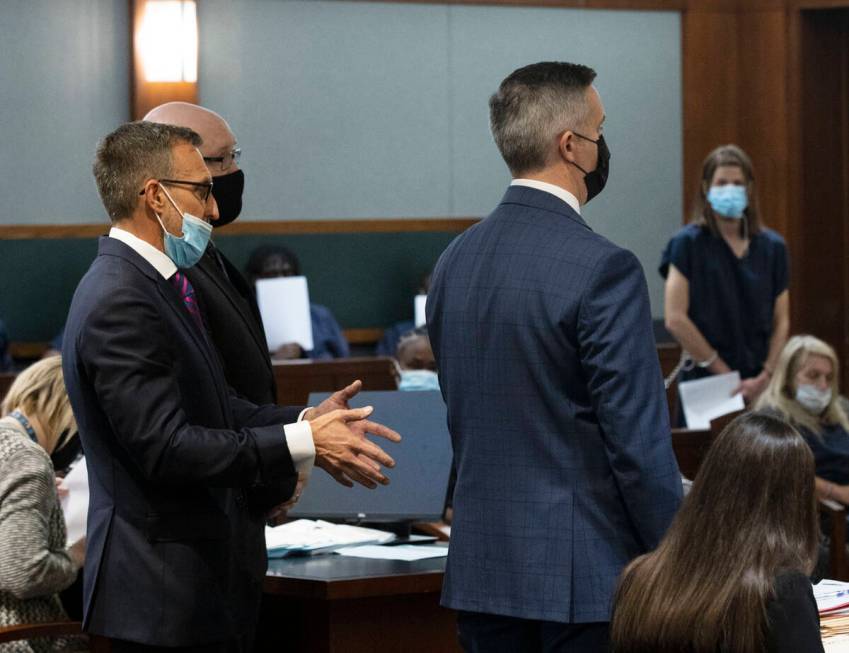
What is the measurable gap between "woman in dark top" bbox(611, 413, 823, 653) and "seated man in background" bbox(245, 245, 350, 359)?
4.55 m

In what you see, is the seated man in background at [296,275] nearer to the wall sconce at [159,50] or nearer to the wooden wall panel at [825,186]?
the wall sconce at [159,50]

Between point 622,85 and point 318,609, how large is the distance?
5028 millimetres

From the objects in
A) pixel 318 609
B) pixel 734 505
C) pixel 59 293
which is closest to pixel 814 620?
pixel 734 505

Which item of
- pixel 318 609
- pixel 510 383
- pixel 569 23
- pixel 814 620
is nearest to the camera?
pixel 814 620

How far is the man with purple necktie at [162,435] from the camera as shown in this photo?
2316 mm

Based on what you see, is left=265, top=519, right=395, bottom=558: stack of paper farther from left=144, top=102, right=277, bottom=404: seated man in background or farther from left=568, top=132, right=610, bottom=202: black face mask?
left=568, top=132, right=610, bottom=202: black face mask

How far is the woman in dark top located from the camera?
2.01 m

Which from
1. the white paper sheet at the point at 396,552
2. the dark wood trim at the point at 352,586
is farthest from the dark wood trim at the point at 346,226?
the dark wood trim at the point at 352,586

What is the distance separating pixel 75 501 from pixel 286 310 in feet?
9.05

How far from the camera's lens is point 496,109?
2410 millimetres

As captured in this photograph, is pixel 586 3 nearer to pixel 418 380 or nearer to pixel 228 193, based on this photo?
pixel 418 380

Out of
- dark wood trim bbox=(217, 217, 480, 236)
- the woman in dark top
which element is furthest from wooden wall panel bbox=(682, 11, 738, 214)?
the woman in dark top

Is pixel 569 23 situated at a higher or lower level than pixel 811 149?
higher

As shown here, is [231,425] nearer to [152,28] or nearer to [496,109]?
[496,109]
